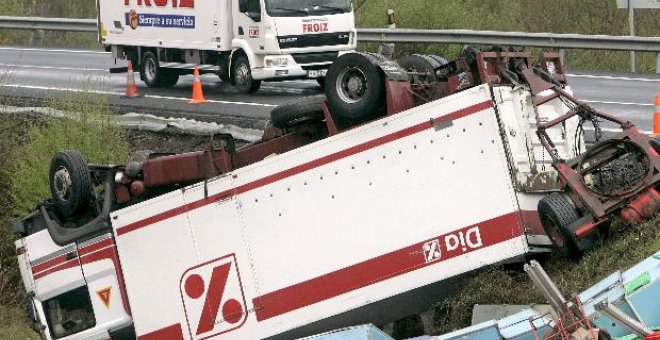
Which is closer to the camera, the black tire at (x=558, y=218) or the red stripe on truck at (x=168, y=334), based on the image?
the black tire at (x=558, y=218)

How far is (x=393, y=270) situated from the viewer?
991 centimetres

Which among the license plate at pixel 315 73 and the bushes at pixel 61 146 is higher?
the license plate at pixel 315 73

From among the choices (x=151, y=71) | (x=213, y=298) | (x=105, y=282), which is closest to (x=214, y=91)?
(x=151, y=71)

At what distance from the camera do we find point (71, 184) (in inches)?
453

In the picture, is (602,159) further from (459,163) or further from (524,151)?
(459,163)

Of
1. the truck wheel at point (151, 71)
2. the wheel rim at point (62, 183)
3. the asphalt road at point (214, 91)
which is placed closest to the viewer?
the wheel rim at point (62, 183)

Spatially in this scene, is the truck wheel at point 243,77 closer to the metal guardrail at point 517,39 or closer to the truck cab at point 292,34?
the truck cab at point 292,34

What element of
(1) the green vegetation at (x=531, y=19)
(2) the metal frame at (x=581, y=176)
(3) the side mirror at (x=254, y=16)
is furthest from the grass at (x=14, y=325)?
(1) the green vegetation at (x=531, y=19)

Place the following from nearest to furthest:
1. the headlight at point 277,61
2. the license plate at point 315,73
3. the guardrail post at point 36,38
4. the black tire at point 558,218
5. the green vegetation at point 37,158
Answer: the black tire at point 558,218, the green vegetation at point 37,158, the headlight at point 277,61, the license plate at point 315,73, the guardrail post at point 36,38

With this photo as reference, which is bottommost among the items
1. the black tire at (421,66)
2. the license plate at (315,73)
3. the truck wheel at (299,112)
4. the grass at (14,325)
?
the grass at (14,325)

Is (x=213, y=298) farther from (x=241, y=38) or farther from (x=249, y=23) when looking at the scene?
(x=241, y=38)

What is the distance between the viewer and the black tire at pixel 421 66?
10.8 m

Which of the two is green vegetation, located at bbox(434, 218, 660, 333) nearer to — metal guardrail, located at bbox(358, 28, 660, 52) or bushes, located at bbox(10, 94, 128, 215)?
bushes, located at bbox(10, 94, 128, 215)

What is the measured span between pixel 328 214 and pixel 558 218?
172 centimetres
